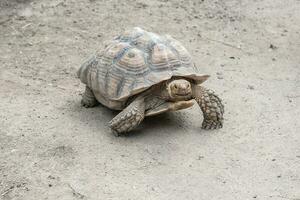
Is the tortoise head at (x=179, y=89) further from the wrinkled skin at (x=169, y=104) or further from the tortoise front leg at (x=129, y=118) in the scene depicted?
the tortoise front leg at (x=129, y=118)

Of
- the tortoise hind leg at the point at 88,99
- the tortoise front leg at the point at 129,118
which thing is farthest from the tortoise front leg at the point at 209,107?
the tortoise hind leg at the point at 88,99

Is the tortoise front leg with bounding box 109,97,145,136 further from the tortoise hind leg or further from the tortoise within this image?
the tortoise hind leg

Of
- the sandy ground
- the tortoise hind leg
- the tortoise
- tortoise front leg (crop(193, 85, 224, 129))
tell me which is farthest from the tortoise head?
the tortoise hind leg

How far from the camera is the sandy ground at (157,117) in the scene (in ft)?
15.4

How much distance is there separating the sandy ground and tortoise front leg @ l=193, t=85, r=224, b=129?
0.11 metres

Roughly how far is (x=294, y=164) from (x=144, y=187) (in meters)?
1.32

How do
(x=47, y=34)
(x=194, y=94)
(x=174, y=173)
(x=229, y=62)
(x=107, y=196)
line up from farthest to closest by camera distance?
(x=47, y=34), (x=229, y=62), (x=194, y=94), (x=174, y=173), (x=107, y=196)

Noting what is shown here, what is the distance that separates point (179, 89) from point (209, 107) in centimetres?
44

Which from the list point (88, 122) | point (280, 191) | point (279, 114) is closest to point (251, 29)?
point (279, 114)

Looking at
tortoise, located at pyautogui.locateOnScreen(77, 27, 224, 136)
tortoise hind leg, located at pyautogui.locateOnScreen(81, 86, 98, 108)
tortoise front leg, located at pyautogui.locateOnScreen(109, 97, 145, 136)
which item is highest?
tortoise, located at pyautogui.locateOnScreen(77, 27, 224, 136)

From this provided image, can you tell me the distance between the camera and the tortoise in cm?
532

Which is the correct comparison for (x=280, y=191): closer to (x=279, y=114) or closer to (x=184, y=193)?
(x=184, y=193)

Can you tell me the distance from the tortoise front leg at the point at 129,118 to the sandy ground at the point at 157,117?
119mm

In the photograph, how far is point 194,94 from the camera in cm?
555
